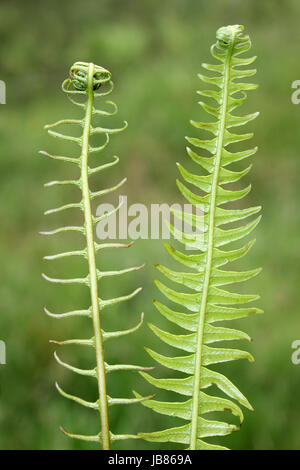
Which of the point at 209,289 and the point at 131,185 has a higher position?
the point at 131,185

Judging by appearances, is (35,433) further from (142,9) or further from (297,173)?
(142,9)

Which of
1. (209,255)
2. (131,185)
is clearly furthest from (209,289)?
(131,185)

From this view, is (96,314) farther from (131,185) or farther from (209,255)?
(131,185)

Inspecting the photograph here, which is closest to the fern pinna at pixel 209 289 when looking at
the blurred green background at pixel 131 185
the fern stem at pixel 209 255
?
the fern stem at pixel 209 255

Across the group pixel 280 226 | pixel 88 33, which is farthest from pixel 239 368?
pixel 88 33

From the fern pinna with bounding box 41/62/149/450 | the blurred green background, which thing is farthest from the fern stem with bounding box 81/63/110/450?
the blurred green background

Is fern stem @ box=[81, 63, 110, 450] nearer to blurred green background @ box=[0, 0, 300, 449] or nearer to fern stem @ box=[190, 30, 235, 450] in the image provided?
fern stem @ box=[190, 30, 235, 450]

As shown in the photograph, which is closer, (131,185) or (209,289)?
(209,289)

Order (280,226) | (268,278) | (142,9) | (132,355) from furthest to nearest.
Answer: (142,9), (280,226), (268,278), (132,355)

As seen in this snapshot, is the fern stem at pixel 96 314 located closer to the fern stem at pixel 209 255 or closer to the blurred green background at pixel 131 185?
the fern stem at pixel 209 255
